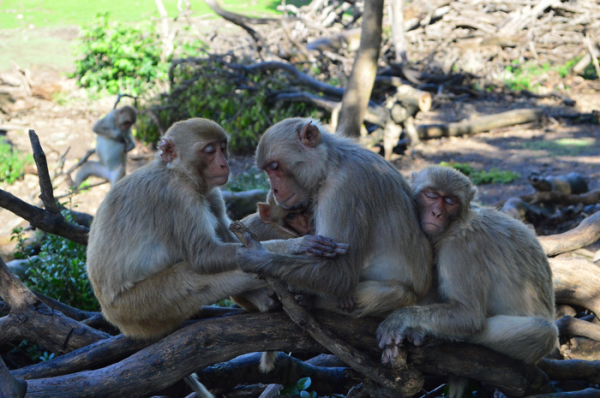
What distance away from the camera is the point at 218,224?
3984mm

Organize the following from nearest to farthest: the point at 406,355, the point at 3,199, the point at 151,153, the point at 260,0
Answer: the point at 406,355, the point at 3,199, the point at 151,153, the point at 260,0

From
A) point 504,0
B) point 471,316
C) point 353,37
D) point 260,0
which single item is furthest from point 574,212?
point 260,0

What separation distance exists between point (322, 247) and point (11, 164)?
9615 mm

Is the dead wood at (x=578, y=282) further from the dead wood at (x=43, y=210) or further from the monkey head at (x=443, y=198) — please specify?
the dead wood at (x=43, y=210)

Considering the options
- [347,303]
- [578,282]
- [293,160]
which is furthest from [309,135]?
[578,282]

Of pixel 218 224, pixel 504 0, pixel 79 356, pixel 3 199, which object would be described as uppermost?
pixel 504 0

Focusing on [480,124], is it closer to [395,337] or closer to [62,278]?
[62,278]

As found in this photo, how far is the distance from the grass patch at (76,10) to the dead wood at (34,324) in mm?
16957

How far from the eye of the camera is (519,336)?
3.28 meters

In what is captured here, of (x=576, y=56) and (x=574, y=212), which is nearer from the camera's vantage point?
(x=574, y=212)

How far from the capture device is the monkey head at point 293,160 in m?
3.50

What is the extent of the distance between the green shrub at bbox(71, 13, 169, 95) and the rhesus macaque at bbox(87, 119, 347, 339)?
36.8 feet

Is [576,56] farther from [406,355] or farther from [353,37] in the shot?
[406,355]

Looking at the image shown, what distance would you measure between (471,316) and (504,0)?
621 inches
